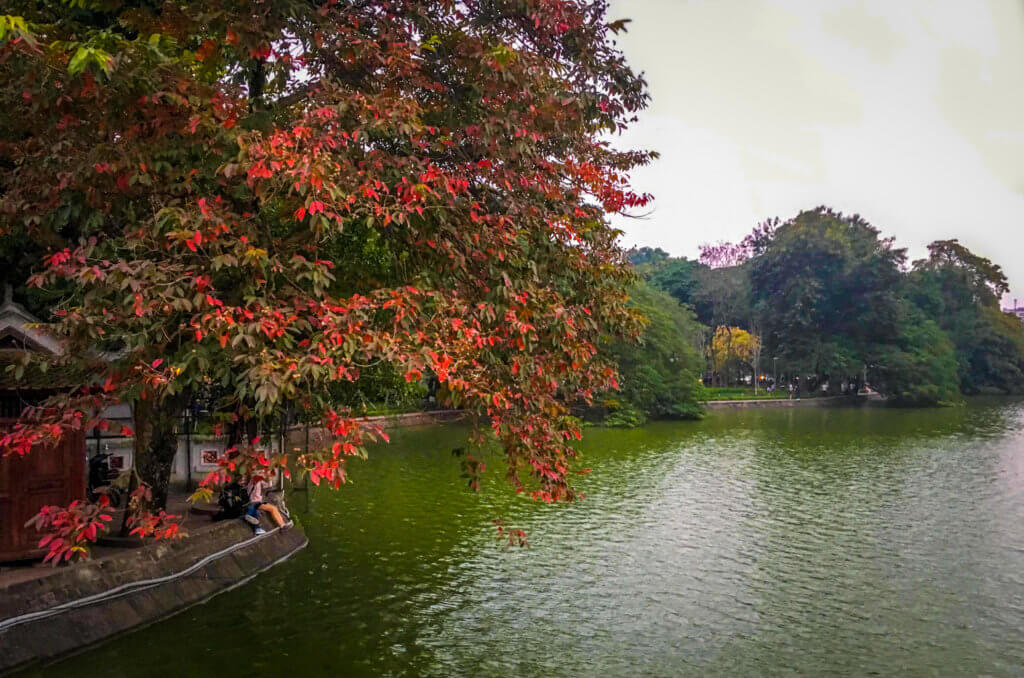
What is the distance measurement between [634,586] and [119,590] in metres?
7.65

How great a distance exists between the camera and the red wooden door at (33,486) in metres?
10.6

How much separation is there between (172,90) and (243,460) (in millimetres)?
4127

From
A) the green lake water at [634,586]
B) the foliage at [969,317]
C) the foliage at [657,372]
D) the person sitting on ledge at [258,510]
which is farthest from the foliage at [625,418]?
the foliage at [969,317]

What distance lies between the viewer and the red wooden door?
34.7 ft

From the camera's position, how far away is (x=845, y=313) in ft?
210

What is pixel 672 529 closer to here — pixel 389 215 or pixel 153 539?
pixel 153 539

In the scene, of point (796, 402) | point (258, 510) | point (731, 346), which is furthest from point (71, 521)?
point (731, 346)

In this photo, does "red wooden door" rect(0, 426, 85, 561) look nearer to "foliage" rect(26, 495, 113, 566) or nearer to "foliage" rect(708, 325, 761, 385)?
"foliage" rect(26, 495, 113, 566)

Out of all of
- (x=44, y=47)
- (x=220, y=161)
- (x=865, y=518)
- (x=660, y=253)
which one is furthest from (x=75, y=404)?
(x=660, y=253)

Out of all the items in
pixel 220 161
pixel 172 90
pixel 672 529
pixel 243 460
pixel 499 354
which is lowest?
pixel 672 529

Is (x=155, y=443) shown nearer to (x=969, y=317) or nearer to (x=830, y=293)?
(x=830, y=293)

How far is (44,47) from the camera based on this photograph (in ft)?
28.6

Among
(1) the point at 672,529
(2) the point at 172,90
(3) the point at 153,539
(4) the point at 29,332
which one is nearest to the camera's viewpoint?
(2) the point at 172,90

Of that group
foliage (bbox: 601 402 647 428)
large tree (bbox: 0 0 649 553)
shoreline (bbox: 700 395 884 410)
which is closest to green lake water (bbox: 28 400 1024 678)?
large tree (bbox: 0 0 649 553)
